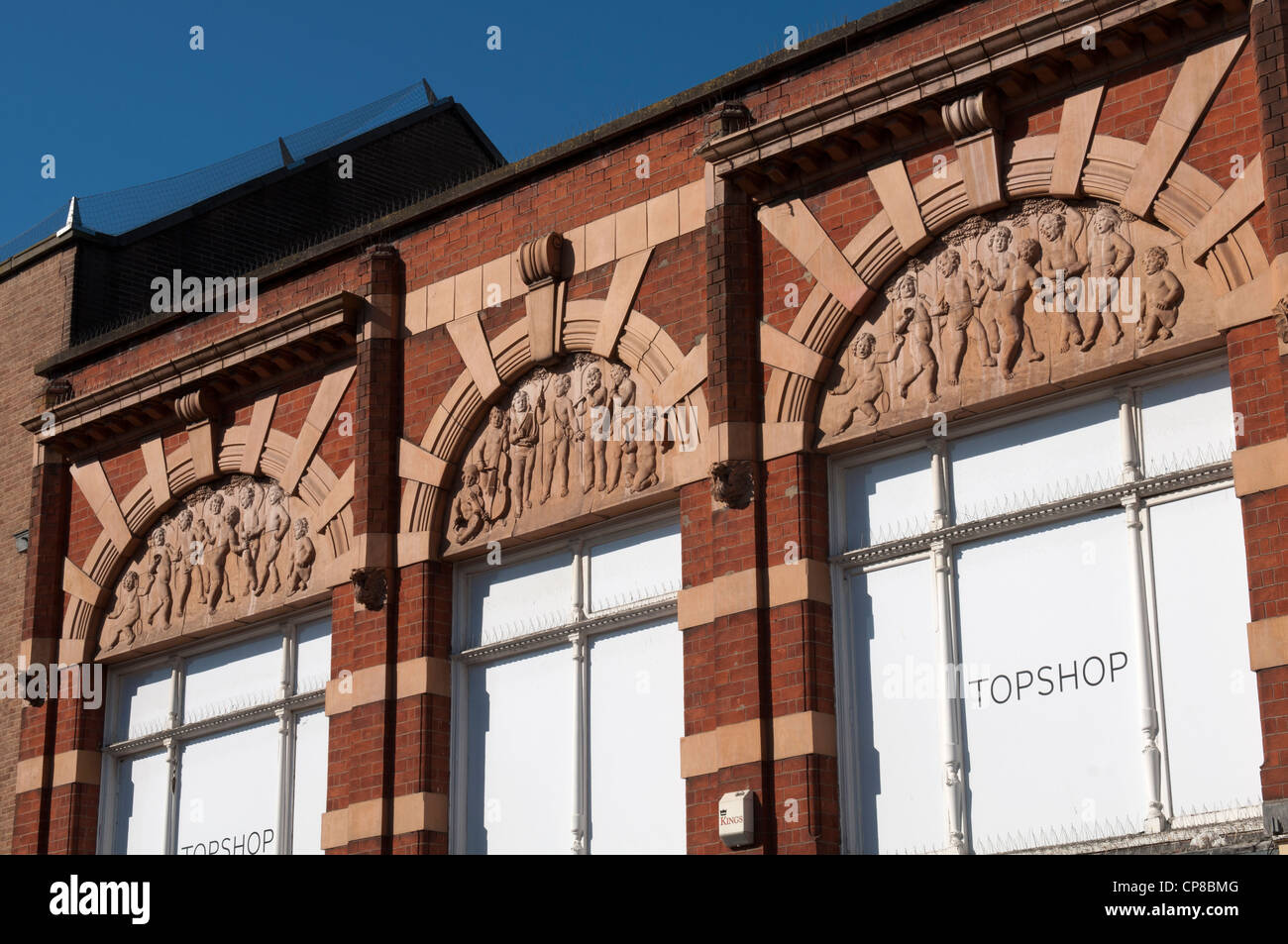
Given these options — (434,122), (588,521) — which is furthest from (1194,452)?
(434,122)

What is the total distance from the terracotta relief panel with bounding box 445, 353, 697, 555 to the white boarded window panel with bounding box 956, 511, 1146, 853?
339 cm

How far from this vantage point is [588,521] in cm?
1848

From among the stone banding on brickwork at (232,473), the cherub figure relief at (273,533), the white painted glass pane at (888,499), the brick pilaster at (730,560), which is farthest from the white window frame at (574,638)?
the cherub figure relief at (273,533)

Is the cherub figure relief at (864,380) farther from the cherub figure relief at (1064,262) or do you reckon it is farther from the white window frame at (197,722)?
the white window frame at (197,722)

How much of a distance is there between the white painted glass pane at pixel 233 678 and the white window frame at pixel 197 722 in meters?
0.07

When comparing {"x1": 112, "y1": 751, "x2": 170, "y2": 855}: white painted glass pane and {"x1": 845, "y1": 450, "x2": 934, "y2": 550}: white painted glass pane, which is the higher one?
{"x1": 845, "y1": 450, "x2": 934, "y2": 550}: white painted glass pane

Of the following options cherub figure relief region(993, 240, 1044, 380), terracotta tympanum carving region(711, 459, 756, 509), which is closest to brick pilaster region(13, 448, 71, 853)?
terracotta tympanum carving region(711, 459, 756, 509)

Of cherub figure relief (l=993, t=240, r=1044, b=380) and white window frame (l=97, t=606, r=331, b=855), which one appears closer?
cherub figure relief (l=993, t=240, r=1044, b=380)

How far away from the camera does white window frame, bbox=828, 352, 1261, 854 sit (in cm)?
1460

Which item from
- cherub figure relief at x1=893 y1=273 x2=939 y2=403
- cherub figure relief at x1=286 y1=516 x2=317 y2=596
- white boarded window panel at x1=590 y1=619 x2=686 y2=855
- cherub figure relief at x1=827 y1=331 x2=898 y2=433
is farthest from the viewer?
cherub figure relief at x1=286 y1=516 x2=317 y2=596

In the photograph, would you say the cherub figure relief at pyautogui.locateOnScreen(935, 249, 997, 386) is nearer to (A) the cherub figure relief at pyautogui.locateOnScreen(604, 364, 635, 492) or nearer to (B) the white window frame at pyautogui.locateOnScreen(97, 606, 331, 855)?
(A) the cherub figure relief at pyautogui.locateOnScreen(604, 364, 635, 492)

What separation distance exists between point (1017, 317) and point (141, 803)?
1158cm

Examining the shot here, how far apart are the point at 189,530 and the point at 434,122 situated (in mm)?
10250

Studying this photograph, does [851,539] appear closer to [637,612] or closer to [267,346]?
[637,612]
